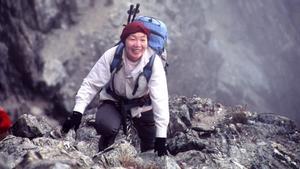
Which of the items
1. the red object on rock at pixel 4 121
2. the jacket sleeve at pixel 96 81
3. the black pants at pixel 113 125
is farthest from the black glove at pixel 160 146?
the red object on rock at pixel 4 121

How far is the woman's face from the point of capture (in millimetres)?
5984

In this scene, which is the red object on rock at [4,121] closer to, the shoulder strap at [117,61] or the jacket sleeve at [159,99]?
the shoulder strap at [117,61]

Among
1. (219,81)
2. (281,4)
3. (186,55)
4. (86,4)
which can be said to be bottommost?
(219,81)

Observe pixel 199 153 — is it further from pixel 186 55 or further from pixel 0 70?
pixel 186 55

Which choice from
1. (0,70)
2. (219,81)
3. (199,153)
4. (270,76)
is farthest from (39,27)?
(270,76)

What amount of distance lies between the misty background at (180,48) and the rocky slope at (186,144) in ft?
4.84

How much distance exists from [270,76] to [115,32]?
21.1 meters

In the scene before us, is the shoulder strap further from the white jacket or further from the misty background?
the misty background

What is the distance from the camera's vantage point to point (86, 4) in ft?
86.2

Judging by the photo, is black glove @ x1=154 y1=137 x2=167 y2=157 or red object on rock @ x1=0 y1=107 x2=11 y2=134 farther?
black glove @ x1=154 y1=137 x2=167 y2=157

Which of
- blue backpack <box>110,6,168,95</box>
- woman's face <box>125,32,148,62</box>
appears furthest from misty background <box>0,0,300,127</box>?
woman's face <box>125,32,148,62</box>

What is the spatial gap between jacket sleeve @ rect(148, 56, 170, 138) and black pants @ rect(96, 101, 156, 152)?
0.88 metres

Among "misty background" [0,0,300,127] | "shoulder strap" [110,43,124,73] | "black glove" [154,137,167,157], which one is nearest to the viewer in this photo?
"black glove" [154,137,167,157]

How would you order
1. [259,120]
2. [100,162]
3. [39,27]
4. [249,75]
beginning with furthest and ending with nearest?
[249,75]
[39,27]
[259,120]
[100,162]
